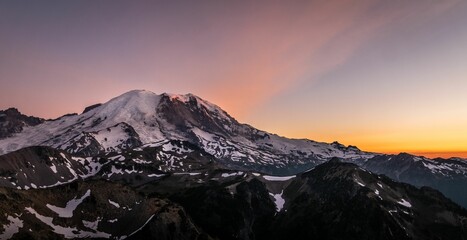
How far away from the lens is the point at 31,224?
19688 cm

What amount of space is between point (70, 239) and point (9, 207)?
108 ft

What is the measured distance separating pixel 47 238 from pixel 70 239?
10.7m

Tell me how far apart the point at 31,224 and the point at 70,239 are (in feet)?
64.6

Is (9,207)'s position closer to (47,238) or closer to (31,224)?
(31,224)

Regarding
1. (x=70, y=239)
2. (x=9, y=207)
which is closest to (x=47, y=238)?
(x=70, y=239)

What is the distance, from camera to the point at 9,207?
7790 inches

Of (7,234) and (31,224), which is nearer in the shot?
(7,234)

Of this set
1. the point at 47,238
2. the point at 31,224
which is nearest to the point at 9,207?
the point at 31,224

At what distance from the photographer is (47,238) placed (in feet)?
627

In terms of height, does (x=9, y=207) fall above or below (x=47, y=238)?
above

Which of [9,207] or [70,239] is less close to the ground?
[9,207]

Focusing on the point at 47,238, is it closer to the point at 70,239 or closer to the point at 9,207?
the point at 70,239

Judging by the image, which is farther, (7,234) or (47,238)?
(47,238)

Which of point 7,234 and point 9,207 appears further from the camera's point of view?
point 9,207
